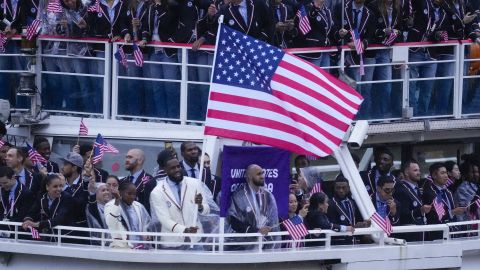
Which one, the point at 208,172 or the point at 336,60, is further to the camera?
the point at 336,60

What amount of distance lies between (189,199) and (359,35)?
150 inches

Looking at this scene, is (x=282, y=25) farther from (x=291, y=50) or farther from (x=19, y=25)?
(x=19, y=25)

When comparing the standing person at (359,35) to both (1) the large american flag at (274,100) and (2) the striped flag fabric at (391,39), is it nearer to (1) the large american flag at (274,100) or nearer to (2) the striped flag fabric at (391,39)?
(2) the striped flag fabric at (391,39)

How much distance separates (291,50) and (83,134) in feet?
8.78

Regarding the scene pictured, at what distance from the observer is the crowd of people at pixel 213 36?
26.5m

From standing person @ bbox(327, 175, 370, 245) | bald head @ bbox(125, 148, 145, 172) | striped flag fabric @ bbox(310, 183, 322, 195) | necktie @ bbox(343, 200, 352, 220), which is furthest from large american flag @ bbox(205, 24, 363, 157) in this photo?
bald head @ bbox(125, 148, 145, 172)

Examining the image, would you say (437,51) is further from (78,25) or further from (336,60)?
(78,25)

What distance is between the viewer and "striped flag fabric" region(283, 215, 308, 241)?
24.4 metres

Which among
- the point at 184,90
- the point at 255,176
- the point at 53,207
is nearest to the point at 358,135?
the point at 255,176

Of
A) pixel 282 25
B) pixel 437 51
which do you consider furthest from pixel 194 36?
pixel 437 51

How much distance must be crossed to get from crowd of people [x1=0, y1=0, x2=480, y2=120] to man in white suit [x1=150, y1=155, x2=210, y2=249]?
7.37ft

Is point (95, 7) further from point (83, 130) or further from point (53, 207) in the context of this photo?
point (53, 207)

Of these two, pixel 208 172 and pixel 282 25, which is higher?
pixel 282 25

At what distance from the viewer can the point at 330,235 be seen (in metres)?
24.6
